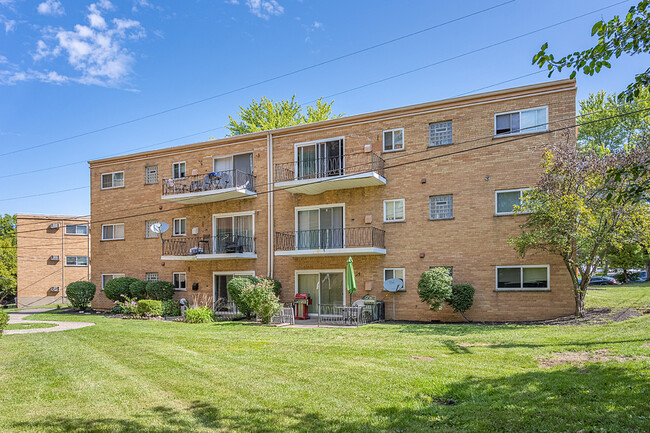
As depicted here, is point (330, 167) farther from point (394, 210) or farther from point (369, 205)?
A: point (394, 210)

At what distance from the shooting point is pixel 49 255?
3788 cm

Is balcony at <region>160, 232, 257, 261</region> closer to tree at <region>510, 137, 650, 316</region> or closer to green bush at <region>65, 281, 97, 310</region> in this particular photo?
green bush at <region>65, 281, 97, 310</region>

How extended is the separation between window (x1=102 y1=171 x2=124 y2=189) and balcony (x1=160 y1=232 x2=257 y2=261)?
5.33 metres

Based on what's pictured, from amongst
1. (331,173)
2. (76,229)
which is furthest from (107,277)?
(331,173)

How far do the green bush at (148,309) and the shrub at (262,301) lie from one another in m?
5.68

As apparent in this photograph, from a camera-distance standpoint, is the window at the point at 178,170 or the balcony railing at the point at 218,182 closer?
the balcony railing at the point at 218,182

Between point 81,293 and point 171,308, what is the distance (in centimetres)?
721

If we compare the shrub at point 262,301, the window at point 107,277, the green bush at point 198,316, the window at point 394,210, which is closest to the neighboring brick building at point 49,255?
the window at point 107,277

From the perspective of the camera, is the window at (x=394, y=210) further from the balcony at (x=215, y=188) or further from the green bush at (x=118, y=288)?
the green bush at (x=118, y=288)

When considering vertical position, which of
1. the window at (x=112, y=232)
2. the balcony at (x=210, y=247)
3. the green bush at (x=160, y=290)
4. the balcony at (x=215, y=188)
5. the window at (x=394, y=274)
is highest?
the balcony at (x=215, y=188)

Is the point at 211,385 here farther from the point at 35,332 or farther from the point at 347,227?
the point at 347,227

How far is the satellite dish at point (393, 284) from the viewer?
18.0 m

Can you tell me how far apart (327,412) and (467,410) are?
1.81 meters

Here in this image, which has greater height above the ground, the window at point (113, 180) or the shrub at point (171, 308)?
the window at point (113, 180)
